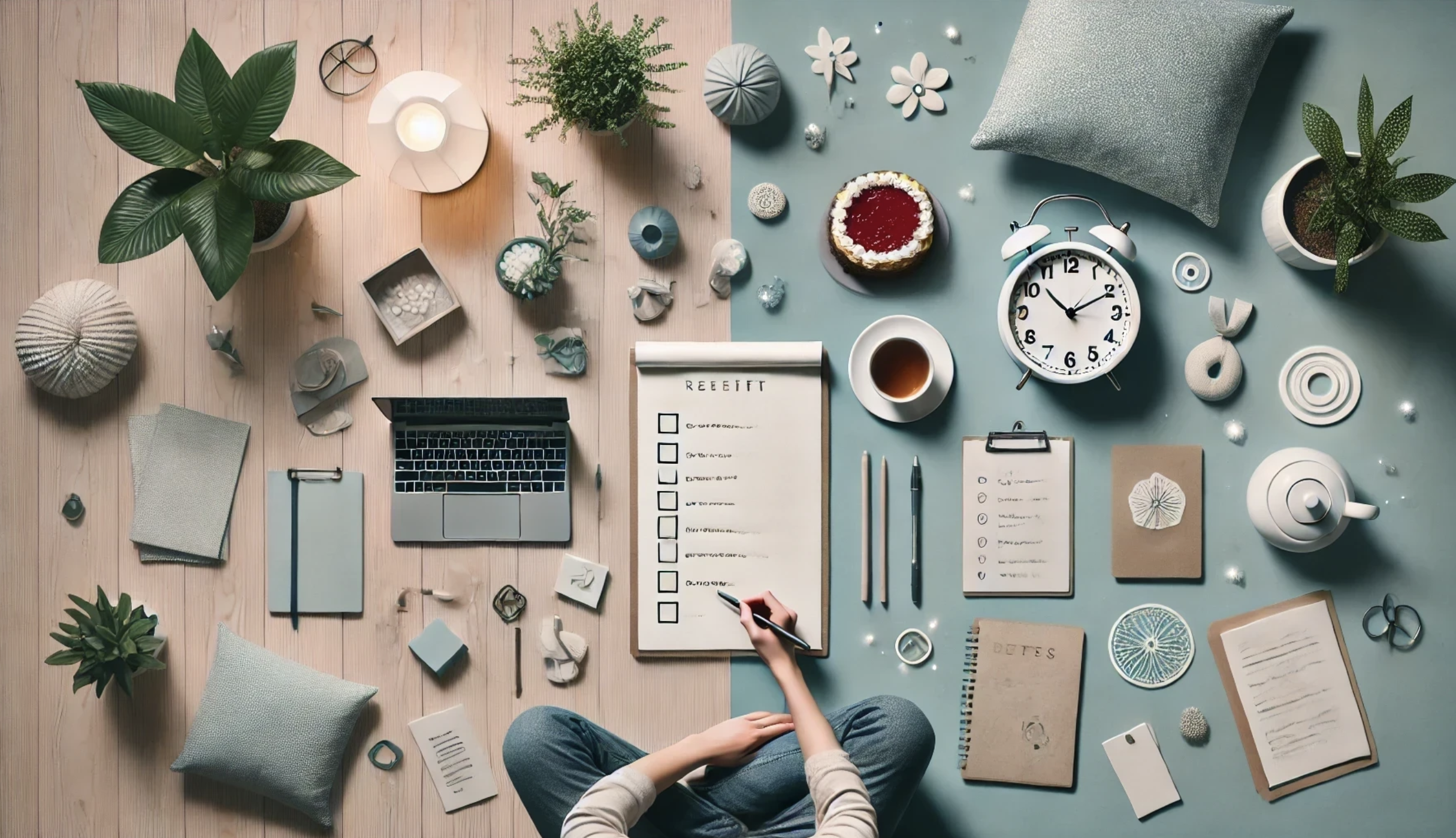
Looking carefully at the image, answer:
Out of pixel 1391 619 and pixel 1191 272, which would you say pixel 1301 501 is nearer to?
pixel 1391 619

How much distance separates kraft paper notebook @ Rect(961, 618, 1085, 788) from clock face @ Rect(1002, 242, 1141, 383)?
57 cm

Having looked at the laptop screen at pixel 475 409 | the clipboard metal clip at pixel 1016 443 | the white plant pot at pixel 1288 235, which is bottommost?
the clipboard metal clip at pixel 1016 443

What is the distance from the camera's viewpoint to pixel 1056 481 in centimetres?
184

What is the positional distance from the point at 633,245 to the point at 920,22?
0.78 m

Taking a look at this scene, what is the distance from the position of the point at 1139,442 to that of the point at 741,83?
1149 mm

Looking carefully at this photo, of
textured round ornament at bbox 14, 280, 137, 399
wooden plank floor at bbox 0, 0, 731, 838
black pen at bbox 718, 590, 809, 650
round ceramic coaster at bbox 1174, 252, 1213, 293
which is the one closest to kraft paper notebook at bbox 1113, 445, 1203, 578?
round ceramic coaster at bbox 1174, 252, 1213, 293

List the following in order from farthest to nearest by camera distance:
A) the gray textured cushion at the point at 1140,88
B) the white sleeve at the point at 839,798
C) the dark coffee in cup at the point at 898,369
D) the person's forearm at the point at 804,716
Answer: the dark coffee in cup at the point at 898,369
the gray textured cushion at the point at 1140,88
the person's forearm at the point at 804,716
the white sleeve at the point at 839,798

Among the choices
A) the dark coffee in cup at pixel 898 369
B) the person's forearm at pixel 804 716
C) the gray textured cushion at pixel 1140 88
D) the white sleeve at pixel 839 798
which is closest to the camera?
the white sleeve at pixel 839 798

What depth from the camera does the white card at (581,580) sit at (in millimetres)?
1844

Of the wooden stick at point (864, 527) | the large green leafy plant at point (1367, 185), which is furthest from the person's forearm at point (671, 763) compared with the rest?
the large green leafy plant at point (1367, 185)

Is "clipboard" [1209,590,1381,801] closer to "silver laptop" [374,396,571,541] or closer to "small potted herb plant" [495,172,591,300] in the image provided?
"silver laptop" [374,396,571,541]

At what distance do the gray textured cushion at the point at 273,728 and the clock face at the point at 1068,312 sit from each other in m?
1.59

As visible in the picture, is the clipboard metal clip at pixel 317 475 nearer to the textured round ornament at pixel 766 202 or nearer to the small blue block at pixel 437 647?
the small blue block at pixel 437 647

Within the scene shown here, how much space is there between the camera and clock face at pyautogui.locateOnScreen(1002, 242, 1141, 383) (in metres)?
1.74
